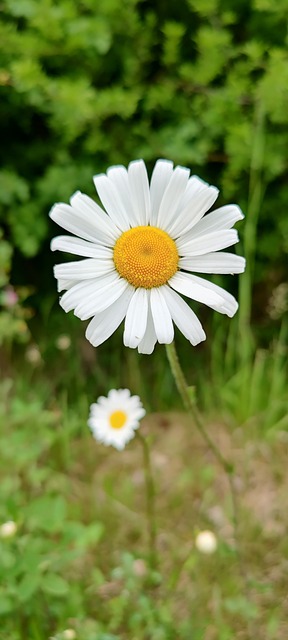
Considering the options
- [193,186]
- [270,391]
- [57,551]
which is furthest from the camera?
[270,391]

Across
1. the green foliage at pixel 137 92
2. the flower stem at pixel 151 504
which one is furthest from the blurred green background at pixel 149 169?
the flower stem at pixel 151 504

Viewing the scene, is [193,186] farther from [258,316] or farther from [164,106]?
[258,316]

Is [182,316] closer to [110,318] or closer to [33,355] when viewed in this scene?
[110,318]

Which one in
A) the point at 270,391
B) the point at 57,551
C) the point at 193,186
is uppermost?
the point at 270,391

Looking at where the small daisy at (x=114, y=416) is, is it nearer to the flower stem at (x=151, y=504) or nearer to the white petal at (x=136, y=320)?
the flower stem at (x=151, y=504)

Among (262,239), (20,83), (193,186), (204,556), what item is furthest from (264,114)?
(204,556)

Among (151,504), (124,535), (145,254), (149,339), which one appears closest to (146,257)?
(145,254)
